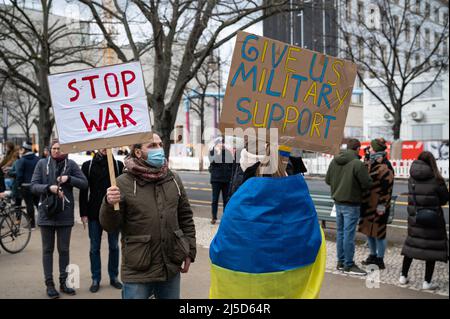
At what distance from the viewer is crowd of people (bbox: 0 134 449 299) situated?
3227 millimetres

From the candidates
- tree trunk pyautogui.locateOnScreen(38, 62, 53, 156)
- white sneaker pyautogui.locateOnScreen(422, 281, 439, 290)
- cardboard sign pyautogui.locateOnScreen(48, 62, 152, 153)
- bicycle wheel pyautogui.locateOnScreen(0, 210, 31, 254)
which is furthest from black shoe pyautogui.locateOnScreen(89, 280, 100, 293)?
tree trunk pyautogui.locateOnScreen(38, 62, 53, 156)

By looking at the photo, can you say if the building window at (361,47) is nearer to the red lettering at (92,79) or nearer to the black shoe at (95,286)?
the black shoe at (95,286)

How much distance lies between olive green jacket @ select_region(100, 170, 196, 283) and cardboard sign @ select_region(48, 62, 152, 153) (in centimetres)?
38

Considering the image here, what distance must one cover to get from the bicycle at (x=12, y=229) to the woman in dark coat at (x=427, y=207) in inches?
251

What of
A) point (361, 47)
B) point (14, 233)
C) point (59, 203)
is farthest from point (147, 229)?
point (361, 47)

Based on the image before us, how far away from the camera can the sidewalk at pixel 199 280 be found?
596 cm

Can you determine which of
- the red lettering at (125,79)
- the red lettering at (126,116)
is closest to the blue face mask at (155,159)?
the red lettering at (126,116)

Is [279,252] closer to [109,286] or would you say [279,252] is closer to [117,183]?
[117,183]

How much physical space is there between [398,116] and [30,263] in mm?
19421

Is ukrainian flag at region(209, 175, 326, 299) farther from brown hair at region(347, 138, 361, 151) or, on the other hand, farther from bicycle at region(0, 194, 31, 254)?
bicycle at region(0, 194, 31, 254)

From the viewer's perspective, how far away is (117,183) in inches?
153

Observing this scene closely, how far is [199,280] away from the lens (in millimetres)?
6488

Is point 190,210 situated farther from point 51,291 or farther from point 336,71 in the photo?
point 51,291
